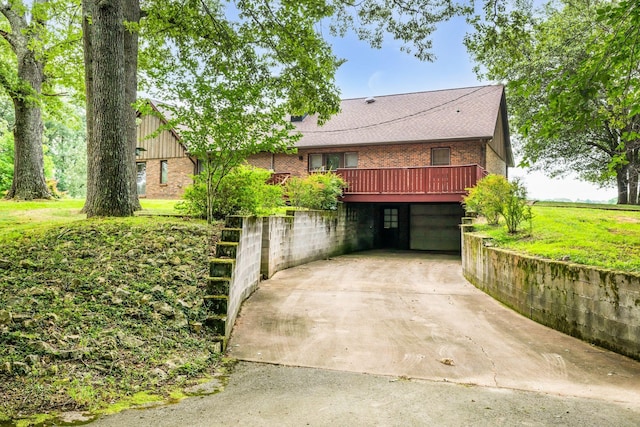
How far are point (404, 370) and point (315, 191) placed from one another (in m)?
9.96

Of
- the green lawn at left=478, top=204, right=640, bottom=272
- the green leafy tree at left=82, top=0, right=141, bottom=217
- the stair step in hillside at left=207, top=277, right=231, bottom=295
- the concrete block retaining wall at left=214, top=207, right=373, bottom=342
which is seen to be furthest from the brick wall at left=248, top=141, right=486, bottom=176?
the stair step in hillside at left=207, top=277, right=231, bottom=295

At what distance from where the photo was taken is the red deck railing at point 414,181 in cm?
1483

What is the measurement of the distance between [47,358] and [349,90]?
22462mm

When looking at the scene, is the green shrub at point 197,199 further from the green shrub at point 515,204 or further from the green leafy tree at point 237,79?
the green shrub at point 515,204

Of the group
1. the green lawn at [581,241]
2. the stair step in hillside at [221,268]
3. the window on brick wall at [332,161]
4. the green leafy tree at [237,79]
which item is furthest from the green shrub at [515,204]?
the window on brick wall at [332,161]

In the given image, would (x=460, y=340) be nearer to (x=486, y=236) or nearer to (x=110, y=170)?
(x=486, y=236)

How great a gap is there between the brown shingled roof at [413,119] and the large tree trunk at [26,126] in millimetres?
10818

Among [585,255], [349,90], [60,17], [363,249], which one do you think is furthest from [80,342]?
[349,90]

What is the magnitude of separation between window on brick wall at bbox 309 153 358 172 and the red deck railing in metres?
3.70

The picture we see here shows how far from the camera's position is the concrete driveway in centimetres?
438

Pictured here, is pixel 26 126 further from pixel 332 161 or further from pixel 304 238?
pixel 332 161

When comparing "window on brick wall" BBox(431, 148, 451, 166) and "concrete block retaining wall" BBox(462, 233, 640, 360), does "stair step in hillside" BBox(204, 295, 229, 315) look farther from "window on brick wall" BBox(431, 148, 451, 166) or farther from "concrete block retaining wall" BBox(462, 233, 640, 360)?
"window on brick wall" BBox(431, 148, 451, 166)

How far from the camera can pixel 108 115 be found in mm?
7590

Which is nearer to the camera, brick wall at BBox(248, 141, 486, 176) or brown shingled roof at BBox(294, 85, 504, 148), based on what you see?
brick wall at BBox(248, 141, 486, 176)
